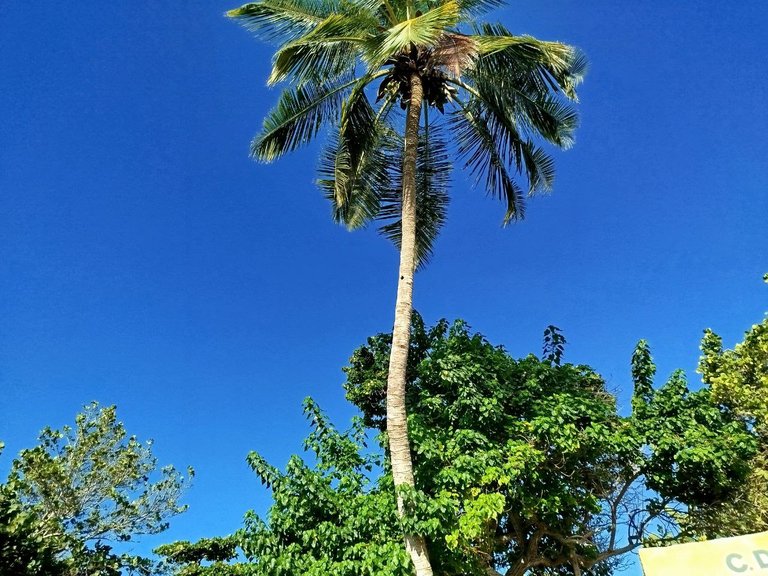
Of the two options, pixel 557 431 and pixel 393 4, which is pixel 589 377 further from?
pixel 393 4

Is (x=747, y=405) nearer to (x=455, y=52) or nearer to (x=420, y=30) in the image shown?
(x=455, y=52)

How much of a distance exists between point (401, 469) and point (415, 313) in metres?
5.96

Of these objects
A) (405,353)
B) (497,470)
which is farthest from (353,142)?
(497,470)

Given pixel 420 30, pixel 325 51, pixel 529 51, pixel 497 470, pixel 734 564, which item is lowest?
pixel 734 564

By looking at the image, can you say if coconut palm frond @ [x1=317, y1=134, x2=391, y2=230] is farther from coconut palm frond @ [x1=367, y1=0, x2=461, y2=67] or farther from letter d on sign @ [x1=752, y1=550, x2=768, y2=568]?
letter d on sign @ [x1=752, y1=550, x2=768, y2=568]

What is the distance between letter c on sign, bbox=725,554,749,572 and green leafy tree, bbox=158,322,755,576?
11.8 ft

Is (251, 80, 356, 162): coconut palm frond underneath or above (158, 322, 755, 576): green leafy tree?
above

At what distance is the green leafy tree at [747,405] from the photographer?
11.6 metres

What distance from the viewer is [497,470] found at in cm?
945

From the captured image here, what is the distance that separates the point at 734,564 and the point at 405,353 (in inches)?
201

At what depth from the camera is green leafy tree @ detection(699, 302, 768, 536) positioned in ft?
38.2

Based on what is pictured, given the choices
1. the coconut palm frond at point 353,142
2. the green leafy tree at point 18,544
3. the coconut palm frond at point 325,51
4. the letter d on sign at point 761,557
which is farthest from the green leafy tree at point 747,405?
the green leafy tree at point 18,544

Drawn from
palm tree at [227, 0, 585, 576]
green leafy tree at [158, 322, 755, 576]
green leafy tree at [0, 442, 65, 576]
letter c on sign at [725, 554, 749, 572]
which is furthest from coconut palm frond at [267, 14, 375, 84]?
letter c on sign at [725, 554, 749, 572]

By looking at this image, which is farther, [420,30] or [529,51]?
[529,51]
